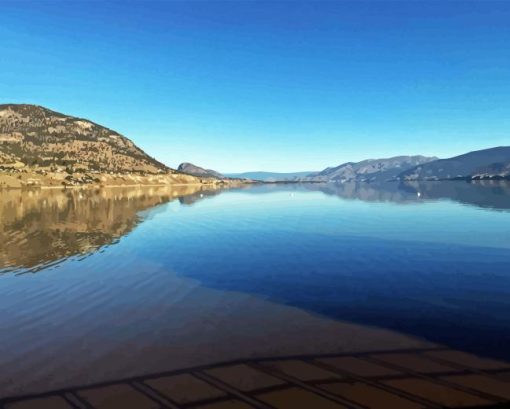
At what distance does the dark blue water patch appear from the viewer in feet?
66.5

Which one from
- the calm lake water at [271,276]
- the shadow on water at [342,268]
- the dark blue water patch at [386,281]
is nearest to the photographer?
the dark blue water patch at [386,281]

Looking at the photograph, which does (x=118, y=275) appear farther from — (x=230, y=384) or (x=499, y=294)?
(x=499, y=294)

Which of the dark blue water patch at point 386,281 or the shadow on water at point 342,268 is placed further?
the shadow on water at point 342,268

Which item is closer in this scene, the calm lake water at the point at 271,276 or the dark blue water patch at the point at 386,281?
the dark blue water patch at the point at 386,281

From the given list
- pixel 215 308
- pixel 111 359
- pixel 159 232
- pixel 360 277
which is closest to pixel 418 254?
pixel 360 277

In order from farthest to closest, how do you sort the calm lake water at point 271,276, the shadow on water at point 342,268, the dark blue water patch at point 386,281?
the shadow on water at point 342,268
the calm lake water at point 271,276
the dark blue water patch at point 386,281

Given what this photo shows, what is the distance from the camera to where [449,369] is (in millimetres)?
15195

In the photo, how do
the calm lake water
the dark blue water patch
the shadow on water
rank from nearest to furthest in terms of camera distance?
the dark blue water patch, the calm lake water, the shadow on water

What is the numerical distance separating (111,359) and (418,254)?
33840 mm

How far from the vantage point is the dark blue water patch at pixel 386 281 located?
66.5 ft

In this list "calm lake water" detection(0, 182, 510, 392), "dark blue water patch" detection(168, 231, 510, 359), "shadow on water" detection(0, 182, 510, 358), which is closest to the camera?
"dark blue water patch" detection(168, 231, 510, 359)

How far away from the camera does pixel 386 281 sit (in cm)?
2941

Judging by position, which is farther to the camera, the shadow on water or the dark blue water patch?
the shadow on water

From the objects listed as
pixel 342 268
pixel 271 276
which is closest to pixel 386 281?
pixel 342 268
